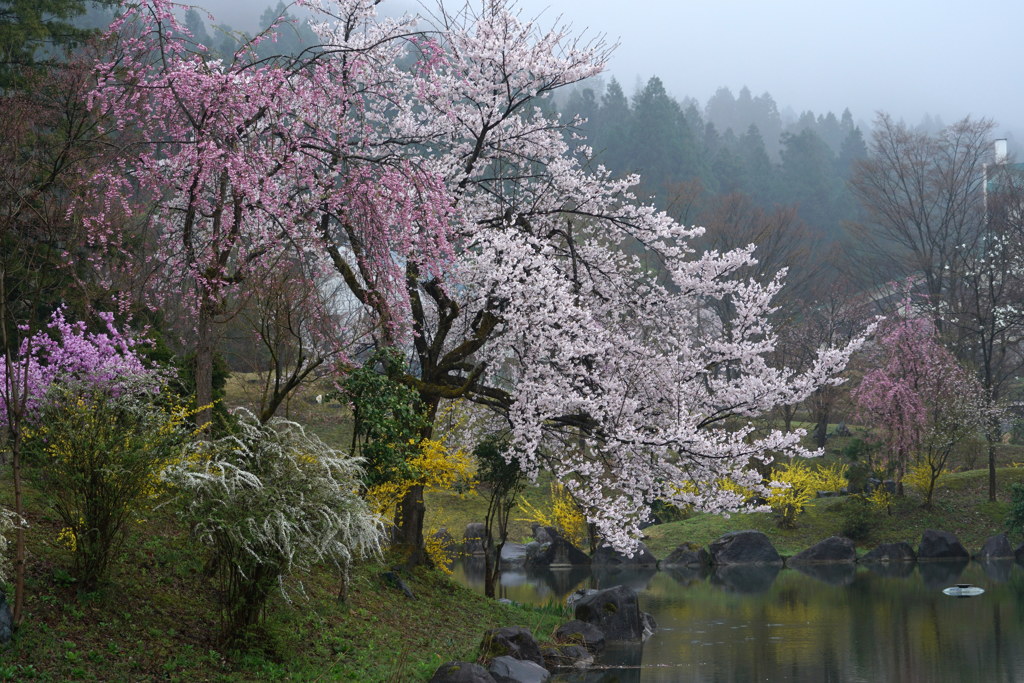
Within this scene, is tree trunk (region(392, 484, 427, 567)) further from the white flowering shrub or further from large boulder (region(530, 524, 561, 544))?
large boulder (region(530, 524, 561, 544))

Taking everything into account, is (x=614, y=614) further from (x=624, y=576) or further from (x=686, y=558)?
(x=686, y=558)

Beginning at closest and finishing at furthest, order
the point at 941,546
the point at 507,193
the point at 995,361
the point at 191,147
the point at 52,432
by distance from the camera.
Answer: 1. the point at 52,432
2. the point at 191,147
3. the point at 507,193
4. the point at 941,546
5. the point at 995,361

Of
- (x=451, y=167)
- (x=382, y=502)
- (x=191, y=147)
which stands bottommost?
(x=382, y=502)

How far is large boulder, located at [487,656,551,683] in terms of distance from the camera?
11805mm

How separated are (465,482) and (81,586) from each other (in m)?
8.40

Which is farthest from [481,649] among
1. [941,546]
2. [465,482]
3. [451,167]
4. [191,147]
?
[941,546]

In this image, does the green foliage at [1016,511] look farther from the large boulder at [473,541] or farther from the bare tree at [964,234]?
the large boulder at [473,541]

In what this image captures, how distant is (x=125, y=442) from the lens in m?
9.52

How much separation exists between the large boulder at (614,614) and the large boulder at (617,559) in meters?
12.6

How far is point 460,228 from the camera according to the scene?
16.4 metres

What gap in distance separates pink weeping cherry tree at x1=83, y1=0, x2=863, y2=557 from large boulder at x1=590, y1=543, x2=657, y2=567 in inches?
490

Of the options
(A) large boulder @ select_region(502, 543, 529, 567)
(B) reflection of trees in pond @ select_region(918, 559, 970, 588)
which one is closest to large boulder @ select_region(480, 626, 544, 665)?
(B) reflection of trees in pond @ select_region(918, 559, 970, 588)

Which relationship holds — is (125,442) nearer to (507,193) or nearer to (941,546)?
(507,193)

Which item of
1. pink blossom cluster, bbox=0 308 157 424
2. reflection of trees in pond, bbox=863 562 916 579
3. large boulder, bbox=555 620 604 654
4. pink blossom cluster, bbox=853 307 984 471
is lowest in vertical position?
large boulder, bbox=555 620 604 654
